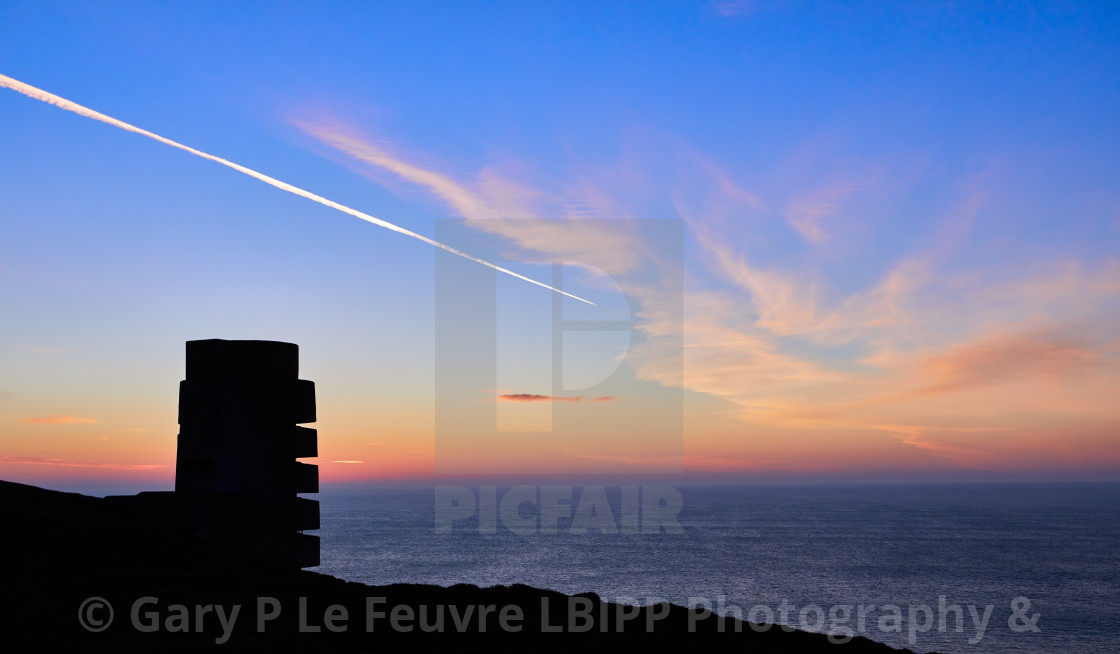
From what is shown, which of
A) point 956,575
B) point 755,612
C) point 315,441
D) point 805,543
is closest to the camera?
point 315,441

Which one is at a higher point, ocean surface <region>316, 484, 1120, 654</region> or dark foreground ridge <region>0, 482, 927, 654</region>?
dark foreground ridge <region>0, 482, 927, 654</region>

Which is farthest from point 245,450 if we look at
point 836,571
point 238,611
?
point 836,571

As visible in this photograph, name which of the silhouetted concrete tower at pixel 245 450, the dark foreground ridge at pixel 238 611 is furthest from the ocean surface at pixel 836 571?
the dark foreground ridge at pixel 238 611

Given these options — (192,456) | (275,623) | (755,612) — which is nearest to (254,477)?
(192,456)

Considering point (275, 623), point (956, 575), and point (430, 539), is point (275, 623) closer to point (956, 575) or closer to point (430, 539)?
point (956, 575)

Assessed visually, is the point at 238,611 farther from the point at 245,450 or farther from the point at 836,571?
the point at 836,571

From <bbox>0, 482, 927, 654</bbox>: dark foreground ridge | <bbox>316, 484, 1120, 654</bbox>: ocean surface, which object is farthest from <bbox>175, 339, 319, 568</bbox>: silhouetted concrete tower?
<bbox>316, 484, 1120, 654</bbox>: ocean surface

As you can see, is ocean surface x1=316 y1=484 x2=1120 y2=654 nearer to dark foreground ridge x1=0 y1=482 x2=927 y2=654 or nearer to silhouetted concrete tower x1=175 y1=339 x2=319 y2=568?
silhouetted concrete tower x1=175 y1=339 x2=319 y2=568
